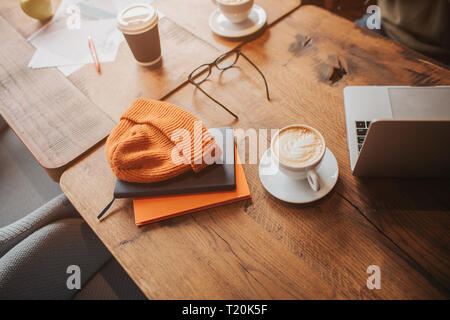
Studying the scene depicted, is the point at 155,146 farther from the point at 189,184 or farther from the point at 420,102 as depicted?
the point at 420,102

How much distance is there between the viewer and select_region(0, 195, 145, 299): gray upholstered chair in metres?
0.73

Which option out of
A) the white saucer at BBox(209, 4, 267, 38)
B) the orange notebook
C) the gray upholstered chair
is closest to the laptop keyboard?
the orange notebook

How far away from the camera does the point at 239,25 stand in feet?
3.30

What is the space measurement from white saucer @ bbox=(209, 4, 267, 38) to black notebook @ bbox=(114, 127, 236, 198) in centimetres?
51

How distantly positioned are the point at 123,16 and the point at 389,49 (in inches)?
30.8

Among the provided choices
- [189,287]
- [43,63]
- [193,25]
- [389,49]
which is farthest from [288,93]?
A: [43,63]

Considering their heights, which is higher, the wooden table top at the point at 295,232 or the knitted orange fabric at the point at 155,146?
the knitted orange fabric at the point at 155,146

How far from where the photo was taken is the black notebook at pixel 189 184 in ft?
2.20

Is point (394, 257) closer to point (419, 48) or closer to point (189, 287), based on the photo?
point (189, 287)

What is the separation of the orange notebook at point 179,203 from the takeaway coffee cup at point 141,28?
18.8 inches

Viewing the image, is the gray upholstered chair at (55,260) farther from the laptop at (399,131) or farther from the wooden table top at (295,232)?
the laptop at (399,131)

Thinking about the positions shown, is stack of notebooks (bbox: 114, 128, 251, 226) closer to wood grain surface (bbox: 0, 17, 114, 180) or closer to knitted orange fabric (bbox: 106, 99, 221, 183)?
knitted orange fabric (bbox: 106, 99, 221, 183)

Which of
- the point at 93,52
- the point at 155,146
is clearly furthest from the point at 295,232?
the point at 93,52

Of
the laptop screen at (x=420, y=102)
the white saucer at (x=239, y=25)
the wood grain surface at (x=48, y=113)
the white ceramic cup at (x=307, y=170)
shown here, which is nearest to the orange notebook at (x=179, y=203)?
the white ceramic cup at (x=307, y=170)
